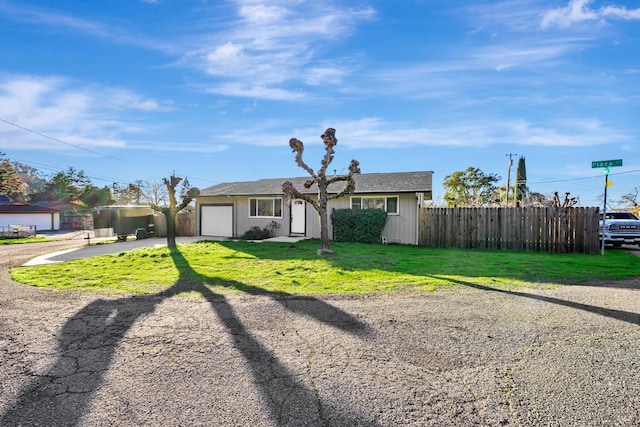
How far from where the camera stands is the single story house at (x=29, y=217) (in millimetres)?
30000

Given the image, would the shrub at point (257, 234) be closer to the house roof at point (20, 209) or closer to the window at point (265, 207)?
the window at point (265, 207)

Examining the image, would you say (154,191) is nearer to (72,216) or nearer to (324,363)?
(72,216)

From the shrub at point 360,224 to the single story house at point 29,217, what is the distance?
A: 95.5ft

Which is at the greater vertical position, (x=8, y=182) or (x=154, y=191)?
(x=8, y=182)

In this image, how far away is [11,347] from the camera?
3615 mm

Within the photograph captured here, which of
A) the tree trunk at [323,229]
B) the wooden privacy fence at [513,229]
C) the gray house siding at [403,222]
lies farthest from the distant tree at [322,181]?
the wooden privacy fence at [513,229]

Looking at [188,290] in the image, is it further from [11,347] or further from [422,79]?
[422,79]

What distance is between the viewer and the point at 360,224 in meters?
15.0

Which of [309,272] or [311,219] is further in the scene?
[311,219]

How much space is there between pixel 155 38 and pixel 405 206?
1168 centimetres

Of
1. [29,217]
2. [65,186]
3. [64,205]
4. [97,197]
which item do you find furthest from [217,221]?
[65,186]

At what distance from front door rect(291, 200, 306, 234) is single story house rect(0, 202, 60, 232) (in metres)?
26.0

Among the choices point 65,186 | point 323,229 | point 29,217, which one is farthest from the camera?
point 65,186

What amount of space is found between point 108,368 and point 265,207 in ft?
51.8
